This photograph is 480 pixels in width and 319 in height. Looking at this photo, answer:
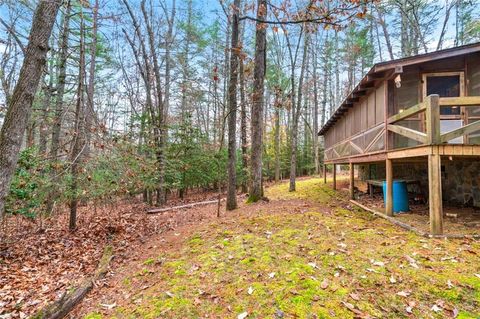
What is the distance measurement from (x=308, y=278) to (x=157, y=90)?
389 inches

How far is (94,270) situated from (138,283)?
4.63ft

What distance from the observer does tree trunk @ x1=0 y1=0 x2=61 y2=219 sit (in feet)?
11.1

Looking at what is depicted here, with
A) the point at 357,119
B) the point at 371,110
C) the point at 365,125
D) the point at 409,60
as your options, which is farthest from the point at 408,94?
the point at 357,119

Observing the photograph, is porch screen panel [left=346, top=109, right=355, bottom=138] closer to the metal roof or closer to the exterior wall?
the exterior wall

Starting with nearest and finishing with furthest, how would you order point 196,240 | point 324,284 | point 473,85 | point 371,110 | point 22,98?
point 324,284 → point 22,98 → point 196,240 → point 473,85 → point 371,110

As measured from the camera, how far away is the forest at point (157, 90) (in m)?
4.75

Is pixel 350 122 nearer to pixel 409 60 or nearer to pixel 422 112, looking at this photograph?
pixel 409 60

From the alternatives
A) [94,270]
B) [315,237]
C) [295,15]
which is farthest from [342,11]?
[94,270]

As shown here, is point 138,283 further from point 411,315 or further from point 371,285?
point 411,315

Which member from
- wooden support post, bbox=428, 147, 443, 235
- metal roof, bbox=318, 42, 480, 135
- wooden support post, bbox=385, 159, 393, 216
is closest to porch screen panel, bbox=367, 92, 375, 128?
metal roof, bbox=318, 42, 480, 135

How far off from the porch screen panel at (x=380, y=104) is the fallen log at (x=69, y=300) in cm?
765

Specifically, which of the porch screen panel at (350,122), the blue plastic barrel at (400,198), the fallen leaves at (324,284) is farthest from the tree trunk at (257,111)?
the fallen leaves at (324,284)

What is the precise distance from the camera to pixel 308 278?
324 cm

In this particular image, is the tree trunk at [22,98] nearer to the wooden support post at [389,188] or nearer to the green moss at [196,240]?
the green moss at [196,240]
